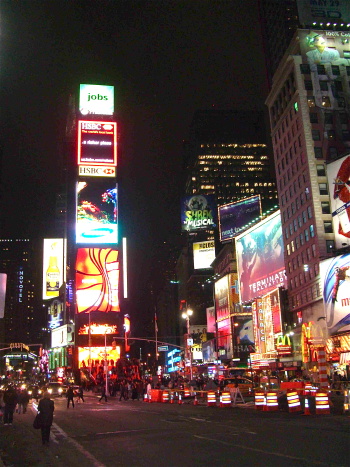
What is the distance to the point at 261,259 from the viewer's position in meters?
84.9

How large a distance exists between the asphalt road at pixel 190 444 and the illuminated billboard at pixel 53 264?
130 meters

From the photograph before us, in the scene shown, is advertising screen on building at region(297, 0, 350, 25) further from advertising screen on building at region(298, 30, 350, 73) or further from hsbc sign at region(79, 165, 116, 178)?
hsbc sign at region(79, 165, 116, 178)

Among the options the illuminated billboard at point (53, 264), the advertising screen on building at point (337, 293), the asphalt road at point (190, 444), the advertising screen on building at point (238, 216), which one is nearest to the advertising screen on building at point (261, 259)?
the advertising screen on building at point (238, 216)

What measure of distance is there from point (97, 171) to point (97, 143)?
6.15m

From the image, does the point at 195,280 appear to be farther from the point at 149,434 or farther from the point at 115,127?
the point at 149,434

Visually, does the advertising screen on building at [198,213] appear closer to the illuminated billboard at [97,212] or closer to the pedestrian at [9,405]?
the illuminated billboard at [97,212]

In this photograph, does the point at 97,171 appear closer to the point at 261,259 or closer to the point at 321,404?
the point at 261,259

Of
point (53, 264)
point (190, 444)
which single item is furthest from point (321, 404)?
point (53, 264)

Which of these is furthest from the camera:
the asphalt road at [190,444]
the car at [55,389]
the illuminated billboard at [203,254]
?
the illuminated billboard at [203,254]

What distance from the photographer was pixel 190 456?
460 inches

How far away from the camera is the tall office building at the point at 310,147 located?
66375 millimetres

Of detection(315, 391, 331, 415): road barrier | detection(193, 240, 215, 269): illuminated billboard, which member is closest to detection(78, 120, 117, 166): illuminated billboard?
detection(193, 240, 215, 269): illuminated billboard

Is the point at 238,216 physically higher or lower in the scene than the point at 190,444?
higher

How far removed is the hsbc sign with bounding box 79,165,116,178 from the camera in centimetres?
11369
